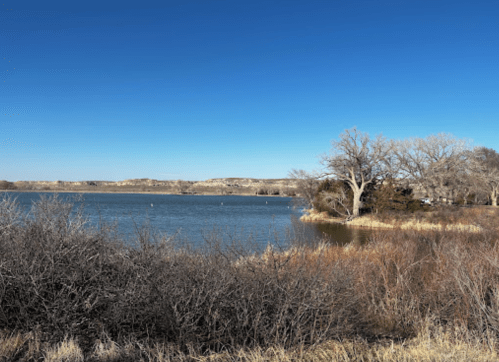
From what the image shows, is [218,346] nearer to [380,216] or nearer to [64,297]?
[64,297]

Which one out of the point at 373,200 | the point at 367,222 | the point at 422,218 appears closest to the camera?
the point at 422,218

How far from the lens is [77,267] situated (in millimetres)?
5844

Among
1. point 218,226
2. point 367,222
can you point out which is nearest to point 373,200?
point 367,222

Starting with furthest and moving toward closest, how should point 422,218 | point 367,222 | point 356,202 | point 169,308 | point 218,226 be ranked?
point 356,202, point 367,222, point 422,218, point 218,226, point 169,308

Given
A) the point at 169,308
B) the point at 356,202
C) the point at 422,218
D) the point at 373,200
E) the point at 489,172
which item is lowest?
the point at 422,218

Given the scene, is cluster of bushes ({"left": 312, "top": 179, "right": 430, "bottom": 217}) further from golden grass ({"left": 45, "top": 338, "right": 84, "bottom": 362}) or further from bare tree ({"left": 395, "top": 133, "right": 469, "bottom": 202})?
golden grass ({"left": 45, "top": 338, "right": 84, "bottom": 362})

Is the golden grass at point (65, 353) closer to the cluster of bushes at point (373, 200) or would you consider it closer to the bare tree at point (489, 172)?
the cluster of bushes at point (373, 200)

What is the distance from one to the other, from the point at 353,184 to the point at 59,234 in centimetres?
3551

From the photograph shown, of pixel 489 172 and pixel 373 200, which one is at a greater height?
pixel 489 172

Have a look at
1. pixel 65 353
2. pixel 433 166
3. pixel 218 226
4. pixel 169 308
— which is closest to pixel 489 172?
pixel 433 166

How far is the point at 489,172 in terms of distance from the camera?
4922 centimetres

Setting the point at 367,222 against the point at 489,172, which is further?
the point at 489,172

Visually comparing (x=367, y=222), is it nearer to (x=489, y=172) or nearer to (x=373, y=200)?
(x=373, y=200)

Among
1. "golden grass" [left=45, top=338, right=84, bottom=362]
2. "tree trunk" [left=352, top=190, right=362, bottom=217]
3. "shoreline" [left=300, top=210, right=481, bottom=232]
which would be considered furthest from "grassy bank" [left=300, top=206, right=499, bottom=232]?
"golden grass" [left=45, top=338, right=84, bottom=362]
